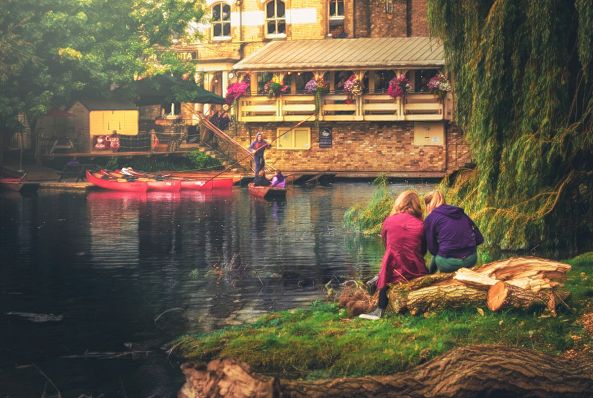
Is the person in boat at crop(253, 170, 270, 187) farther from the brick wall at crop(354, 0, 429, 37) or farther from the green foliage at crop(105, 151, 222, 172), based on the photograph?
the brick wall at crop(354, 0, 429, 37)

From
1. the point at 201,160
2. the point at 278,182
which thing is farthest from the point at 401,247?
the point at 201,160

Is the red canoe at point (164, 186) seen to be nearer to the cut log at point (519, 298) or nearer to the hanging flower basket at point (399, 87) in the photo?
the hanging flower basket at point (399, 87)

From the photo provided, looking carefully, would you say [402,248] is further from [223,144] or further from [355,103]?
[223,144]

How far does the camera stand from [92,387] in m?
13.2

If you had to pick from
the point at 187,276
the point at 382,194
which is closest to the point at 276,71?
the point at 382,194

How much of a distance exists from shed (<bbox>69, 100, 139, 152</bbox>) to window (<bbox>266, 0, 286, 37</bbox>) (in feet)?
28.7

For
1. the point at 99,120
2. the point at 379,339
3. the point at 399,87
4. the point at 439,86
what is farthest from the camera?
the point at 99,120

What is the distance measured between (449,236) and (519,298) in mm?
1225

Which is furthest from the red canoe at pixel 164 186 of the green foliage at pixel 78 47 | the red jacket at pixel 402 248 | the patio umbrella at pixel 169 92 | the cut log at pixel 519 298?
the cut log at pixel 519 298

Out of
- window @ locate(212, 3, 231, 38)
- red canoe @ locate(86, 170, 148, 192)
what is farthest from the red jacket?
window @ locate(212, 3, 231, 38)

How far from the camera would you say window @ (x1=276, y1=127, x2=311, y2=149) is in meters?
56.3

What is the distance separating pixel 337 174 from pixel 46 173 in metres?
12.7

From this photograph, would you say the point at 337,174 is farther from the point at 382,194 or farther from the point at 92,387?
the point at 92,387

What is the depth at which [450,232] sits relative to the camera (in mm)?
15047
